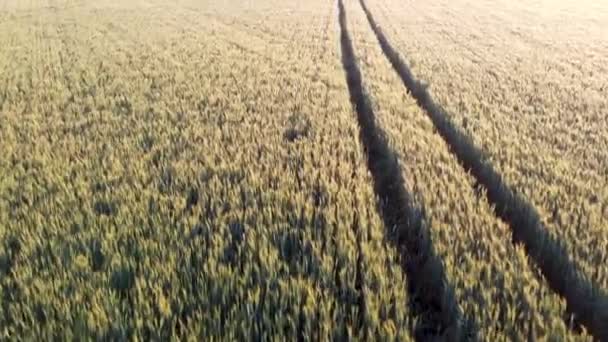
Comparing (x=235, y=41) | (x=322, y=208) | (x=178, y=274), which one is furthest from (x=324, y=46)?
(x=178, y=274)

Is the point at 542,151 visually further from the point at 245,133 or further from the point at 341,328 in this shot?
the point at 341,328

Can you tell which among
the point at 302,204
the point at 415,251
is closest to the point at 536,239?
the point at 415,251

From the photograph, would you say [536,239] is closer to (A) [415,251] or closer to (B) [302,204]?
(A) [415,251]

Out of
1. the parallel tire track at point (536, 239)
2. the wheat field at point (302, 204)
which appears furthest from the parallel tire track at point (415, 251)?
the parallel tire track at point (536, 239)

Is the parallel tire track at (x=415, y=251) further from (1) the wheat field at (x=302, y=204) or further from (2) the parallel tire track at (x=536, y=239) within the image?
(2) the parallel tire track at (x=536, y=239)

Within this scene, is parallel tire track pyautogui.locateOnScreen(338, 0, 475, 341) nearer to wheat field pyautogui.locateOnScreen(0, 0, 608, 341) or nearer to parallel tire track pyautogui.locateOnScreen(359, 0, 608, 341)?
wheat field pyautogui.locateOnScreen(0, 0, 608, 341)

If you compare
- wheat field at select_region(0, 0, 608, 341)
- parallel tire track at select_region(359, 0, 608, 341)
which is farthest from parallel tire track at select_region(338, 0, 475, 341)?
parallel tire track at select_region(359, 0, 608, 341)
